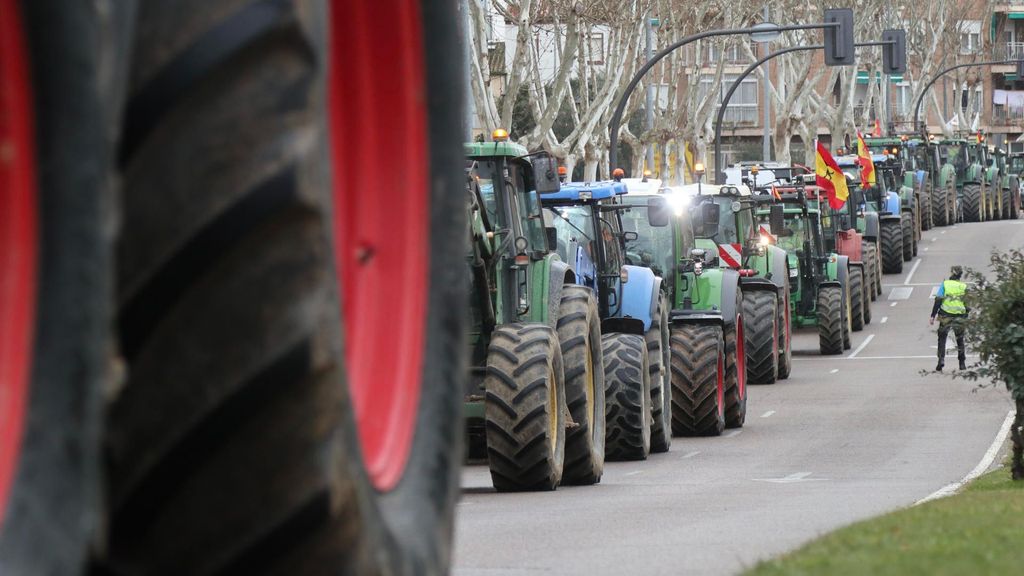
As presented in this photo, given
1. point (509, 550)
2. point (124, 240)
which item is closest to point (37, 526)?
point (124, 240)

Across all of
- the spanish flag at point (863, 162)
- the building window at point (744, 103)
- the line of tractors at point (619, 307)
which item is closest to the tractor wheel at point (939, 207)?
the spanish flag at point (863, 162)

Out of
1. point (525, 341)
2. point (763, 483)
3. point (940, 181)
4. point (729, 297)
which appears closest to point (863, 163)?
point (940, 181)

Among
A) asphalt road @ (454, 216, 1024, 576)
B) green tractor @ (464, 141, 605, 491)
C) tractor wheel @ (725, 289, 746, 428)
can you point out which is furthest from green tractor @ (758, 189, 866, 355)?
green tractor @ (464, 141, 605, 491)

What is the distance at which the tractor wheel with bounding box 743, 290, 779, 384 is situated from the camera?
27.7 metres

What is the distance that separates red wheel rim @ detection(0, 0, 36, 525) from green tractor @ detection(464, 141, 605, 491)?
12087 millimetres

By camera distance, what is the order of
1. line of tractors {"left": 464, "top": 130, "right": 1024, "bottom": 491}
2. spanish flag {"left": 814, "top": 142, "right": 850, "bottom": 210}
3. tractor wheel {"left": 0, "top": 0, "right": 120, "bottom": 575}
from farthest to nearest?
spanish flag {"left": 814, "top": 142, "right": 850, "bottom": 210}
line of tractors {"left": 464, "top": 130, "right": 1024, "bottom": 491}
tractor wheel {"left": 0, "top": 0, "right": 120, "bottom": 575}

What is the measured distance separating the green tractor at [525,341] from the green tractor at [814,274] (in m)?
16.8

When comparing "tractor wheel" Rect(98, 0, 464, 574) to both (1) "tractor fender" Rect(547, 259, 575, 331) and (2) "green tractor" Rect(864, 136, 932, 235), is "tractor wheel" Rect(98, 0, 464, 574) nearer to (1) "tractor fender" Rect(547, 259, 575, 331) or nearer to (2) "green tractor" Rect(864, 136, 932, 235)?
(1) "tractor fender" Rect(547, 259, 575, 331)

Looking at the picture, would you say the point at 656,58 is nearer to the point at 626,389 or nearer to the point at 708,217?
the point at 708,217

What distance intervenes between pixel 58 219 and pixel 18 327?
17 centimetres

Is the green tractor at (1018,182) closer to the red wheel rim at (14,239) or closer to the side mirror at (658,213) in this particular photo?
the side mirror at (658,213)

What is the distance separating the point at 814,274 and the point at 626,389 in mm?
16570

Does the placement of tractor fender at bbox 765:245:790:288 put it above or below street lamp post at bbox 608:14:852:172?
below

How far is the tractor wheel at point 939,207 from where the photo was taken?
62.7 m
